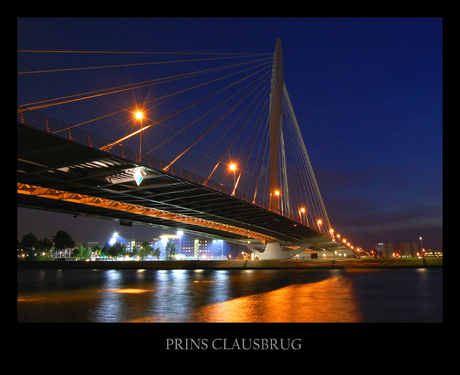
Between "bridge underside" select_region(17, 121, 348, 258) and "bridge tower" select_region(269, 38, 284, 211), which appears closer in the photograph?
"bridge underside" select_region(17, 121, 348, 258)

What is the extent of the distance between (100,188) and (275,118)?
34804mm

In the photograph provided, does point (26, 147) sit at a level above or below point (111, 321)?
above

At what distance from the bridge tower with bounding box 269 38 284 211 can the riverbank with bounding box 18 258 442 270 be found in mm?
10431

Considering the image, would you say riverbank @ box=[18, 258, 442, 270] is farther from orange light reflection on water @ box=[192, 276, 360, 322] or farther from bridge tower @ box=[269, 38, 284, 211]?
orange light reflection on water @ box=[192, 276, 360, 322]

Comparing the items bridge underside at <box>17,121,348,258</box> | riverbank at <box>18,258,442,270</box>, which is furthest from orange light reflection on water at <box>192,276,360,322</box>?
riverbank at <box>18,258,442,270</box>

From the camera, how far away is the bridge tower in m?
55.6

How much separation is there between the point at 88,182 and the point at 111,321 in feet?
73.7

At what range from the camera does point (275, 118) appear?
57.0 meters

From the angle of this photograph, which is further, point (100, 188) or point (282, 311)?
point (100, 188)

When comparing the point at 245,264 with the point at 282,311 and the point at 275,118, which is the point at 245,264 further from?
the point at 282,311

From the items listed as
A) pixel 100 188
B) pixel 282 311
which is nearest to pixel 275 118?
pixel 100 188
